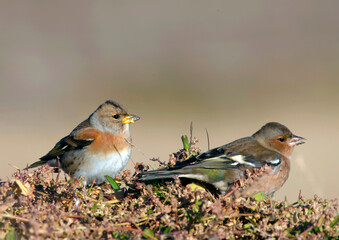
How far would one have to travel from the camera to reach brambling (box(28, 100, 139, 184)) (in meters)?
5.64

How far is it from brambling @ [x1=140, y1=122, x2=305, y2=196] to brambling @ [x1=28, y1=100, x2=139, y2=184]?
1272 mm

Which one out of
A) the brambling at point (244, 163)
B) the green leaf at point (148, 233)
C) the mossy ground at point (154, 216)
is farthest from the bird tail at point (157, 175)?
the green leaf at point (148, 233)

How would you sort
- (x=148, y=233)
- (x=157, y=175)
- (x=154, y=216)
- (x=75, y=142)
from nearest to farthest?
(x=148, y=233) → (x=154, y=216) → (x=157, y=175) → (x=75, y=142)

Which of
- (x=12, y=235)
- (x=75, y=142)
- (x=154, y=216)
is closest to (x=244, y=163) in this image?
(x=154, y=216)

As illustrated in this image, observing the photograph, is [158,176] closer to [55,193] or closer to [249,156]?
[55,193]

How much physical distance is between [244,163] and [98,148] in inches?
71.3

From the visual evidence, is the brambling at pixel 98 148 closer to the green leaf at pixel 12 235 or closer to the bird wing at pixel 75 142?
the bird wing at pixel 75 142

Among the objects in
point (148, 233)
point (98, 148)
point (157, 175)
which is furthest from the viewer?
point (98, 148)

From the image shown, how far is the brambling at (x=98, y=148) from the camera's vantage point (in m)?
5.64

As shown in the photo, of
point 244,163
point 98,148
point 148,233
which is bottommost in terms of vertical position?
point 244,163

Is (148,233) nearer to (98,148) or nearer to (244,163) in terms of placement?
(244,163)

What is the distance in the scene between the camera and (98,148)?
5.82 metres

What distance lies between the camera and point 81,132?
19.8 ft

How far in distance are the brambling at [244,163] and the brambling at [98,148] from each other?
1.27 metres
